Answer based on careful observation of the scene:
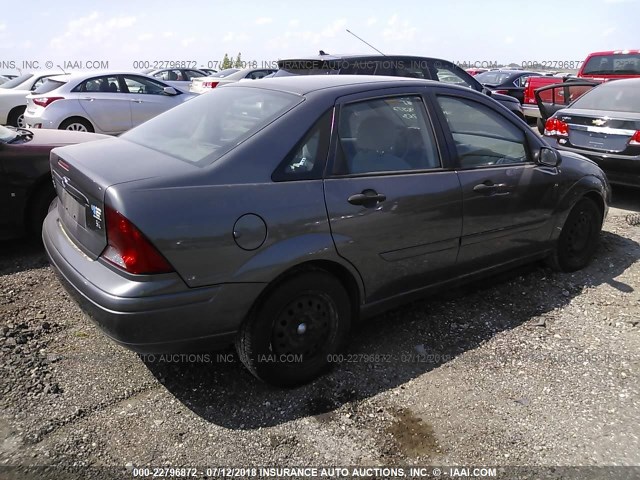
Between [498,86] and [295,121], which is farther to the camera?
[498,86]

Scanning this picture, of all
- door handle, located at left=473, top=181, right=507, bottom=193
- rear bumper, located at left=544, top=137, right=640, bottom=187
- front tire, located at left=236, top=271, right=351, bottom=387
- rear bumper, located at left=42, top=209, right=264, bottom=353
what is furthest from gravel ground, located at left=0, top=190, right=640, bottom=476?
rear bumper, located at left=544, top=137, right=640, bottom=187

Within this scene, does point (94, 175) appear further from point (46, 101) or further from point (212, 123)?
point (46, 101)

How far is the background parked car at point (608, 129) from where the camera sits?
6137mm

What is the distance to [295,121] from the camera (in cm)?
284

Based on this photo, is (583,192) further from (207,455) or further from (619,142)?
(207,455)

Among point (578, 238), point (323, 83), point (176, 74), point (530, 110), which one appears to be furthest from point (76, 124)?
point (176, 74)

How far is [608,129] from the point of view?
635 cm

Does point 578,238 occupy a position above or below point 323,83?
below

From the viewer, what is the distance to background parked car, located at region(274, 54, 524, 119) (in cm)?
720

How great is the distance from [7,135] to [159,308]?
3326 millimetres

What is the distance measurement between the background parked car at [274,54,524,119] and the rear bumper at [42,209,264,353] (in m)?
5.23

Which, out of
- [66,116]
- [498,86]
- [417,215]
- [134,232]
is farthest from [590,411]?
[498,86]

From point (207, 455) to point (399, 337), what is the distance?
5.04ft

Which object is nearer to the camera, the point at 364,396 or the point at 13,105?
the point at 364,396
